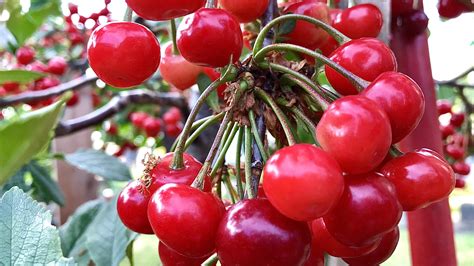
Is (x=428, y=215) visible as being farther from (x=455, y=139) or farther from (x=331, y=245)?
(x=455, y=139)

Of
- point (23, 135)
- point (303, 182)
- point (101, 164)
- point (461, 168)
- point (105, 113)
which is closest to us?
point (303, 182)

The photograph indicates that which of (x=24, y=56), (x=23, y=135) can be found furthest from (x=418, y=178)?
(x=24, y=56)

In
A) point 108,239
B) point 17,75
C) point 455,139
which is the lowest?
point 455,139

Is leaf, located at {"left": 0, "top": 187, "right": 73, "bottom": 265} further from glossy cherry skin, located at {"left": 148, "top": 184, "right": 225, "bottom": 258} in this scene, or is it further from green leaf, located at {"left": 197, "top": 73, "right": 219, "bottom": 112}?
green leaf, located at {"left": 197, "top": 73, "right": 219, "bottom": 112}

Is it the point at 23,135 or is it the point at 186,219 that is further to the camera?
the point at 23,135

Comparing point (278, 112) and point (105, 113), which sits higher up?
point (278, 112)

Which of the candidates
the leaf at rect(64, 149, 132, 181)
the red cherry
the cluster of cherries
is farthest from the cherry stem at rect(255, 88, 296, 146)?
the red cherry

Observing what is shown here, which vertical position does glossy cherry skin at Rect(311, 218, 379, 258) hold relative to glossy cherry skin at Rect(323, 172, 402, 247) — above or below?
below
